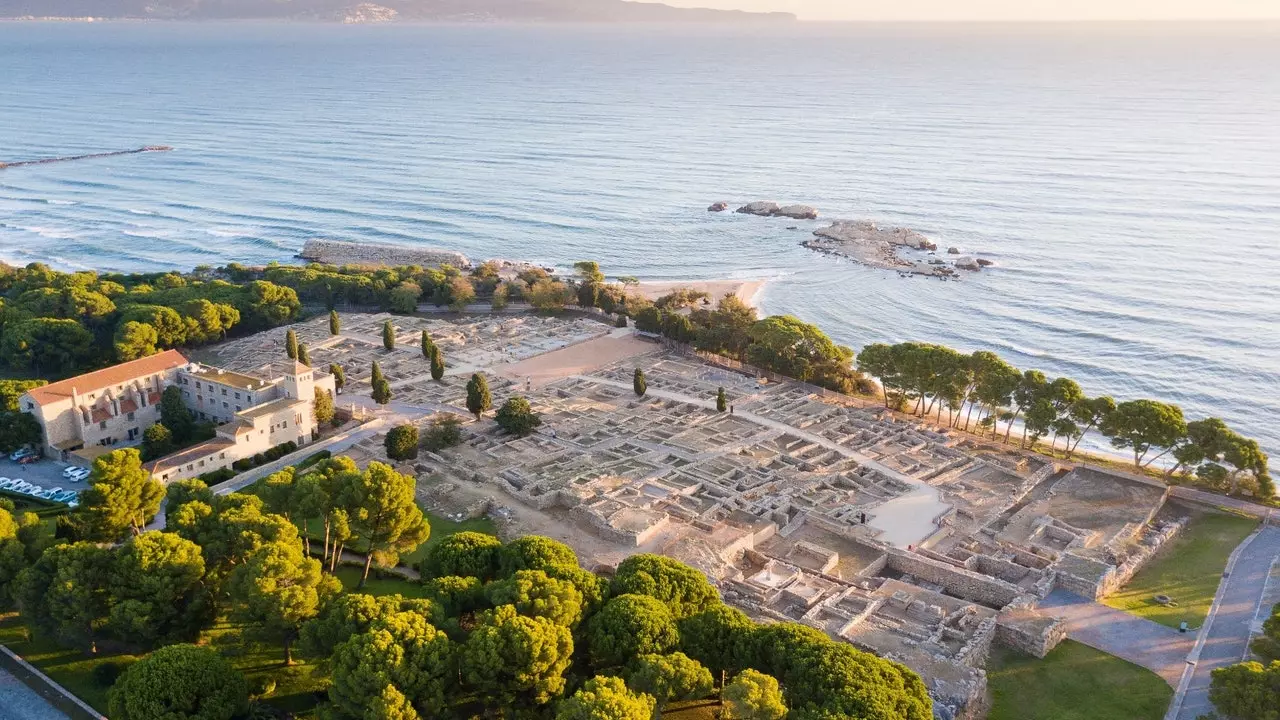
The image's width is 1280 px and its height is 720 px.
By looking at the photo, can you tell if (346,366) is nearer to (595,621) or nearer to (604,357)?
(604,357)

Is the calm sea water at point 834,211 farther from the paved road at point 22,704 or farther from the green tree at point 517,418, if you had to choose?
the paved road at point 22,704

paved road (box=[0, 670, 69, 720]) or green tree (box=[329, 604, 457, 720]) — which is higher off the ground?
green tree (box=[329, 604, 457, 720])

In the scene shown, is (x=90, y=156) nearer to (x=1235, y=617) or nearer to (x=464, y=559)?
(x=464, y=559)

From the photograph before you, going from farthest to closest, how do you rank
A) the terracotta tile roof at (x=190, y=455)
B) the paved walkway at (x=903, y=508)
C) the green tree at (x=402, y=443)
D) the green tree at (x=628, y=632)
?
1. the green tree at (x=402, y=443)
2. the terracotta tile roof at (x=190, y=455)
3. the paved walkway at (x=903, y=508)
4. the green tree at (x=628, y=632)

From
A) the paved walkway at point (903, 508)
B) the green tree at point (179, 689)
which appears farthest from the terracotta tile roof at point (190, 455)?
the paved walkway at point (903, 508)

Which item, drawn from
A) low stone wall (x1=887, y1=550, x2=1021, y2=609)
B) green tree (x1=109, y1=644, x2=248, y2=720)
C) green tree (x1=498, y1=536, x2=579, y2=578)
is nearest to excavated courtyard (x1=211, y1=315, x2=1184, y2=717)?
low stone wall (x1=887, y1=550, x2=1021, y2=609)

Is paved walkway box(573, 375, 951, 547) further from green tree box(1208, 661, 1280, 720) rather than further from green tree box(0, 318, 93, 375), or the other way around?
green tree box(0, 318, 93, 375)
